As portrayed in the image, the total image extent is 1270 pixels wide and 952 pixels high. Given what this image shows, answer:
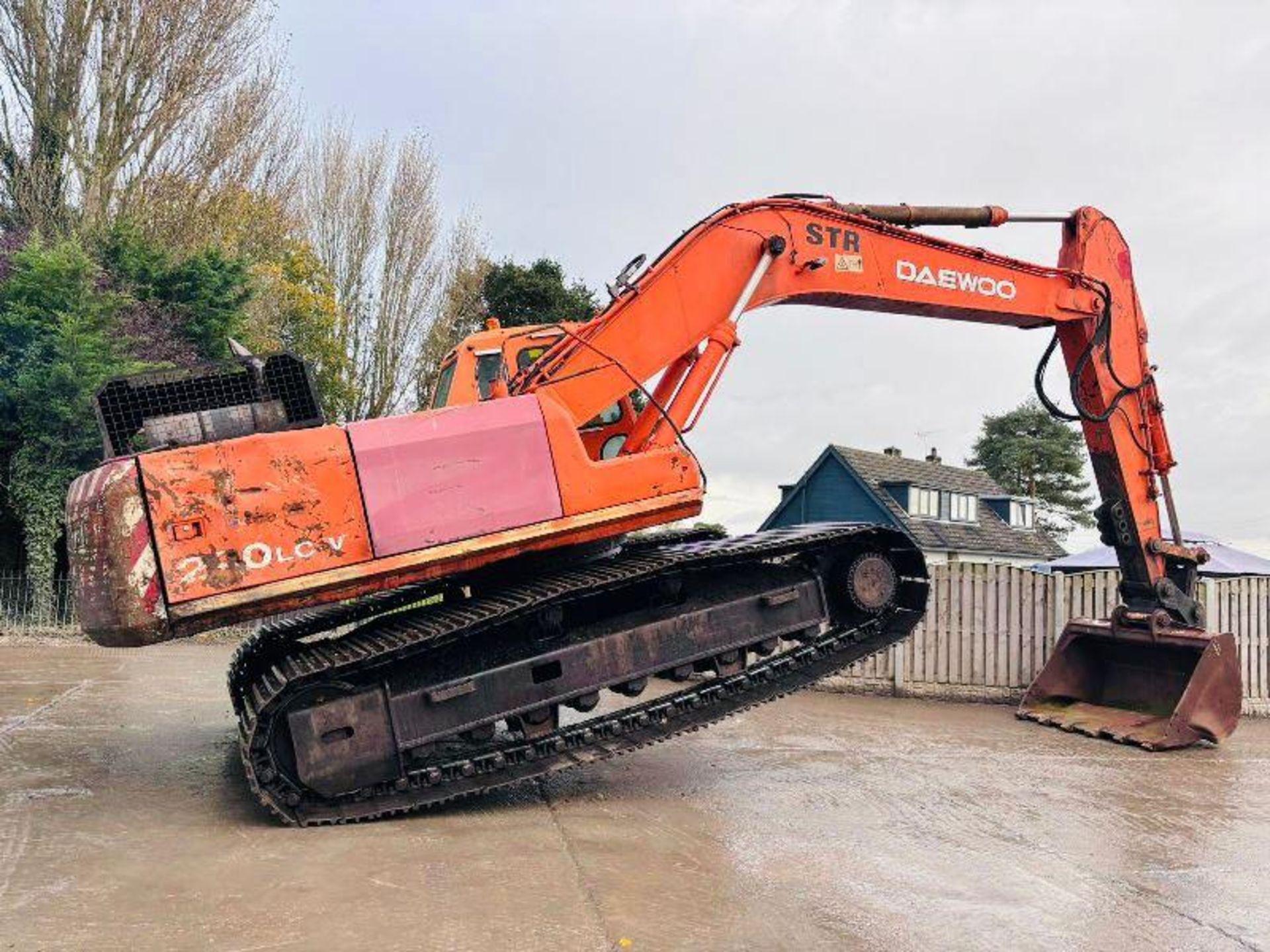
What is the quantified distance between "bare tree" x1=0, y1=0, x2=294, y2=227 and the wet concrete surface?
15.6 meters

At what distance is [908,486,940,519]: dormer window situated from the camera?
31469mm

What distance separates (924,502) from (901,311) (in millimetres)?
25530

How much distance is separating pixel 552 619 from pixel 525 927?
224cm

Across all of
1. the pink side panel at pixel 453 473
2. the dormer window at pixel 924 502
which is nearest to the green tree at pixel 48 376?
the pink side panel at pixel 453 473

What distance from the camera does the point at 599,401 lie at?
19.8 ft

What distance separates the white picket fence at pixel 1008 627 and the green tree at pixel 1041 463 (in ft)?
A: 124

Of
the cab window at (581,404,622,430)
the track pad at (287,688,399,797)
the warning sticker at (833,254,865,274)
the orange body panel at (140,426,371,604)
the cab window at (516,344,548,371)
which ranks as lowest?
the track pad at (287,688,399,797)

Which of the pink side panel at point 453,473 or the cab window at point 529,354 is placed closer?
the pink side panel at point 453,473

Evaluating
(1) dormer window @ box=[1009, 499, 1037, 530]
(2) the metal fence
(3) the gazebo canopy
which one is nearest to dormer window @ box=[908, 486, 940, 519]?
(1) dormer window @ box=[1009, 499, 1037, 530]

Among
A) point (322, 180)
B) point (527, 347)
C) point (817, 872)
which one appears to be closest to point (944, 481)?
point (322, 180)

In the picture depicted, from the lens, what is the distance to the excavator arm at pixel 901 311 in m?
6.20

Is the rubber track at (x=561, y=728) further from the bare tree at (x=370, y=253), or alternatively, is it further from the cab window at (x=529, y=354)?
the bare tree at (x=370, y=253)

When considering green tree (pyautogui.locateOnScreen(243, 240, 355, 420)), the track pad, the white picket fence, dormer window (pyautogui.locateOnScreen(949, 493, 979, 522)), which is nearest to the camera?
the track pad

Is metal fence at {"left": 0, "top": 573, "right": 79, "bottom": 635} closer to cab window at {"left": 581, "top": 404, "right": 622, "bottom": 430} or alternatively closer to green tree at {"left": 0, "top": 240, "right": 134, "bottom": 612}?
green tree at {"left": 0, "top": 240, "right": 134, "bottom": 612}
